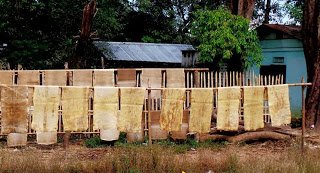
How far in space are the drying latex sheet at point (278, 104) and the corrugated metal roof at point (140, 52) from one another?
923 centimetres

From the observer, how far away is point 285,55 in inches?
755

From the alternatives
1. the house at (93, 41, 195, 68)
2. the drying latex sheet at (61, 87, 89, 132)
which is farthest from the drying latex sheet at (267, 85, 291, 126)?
the house at (93, 41, 195, 68)

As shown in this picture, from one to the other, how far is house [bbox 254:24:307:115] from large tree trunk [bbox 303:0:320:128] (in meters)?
4.97

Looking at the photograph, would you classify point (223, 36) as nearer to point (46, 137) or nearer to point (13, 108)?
point (46, 137)

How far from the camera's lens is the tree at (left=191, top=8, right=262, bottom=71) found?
15797 mm

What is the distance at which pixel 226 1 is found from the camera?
87.4 ft

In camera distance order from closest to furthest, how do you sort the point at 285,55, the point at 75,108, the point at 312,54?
the point at 75,108
the point at 312,54
the point at 285,55

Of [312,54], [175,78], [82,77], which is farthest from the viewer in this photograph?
[312,54]

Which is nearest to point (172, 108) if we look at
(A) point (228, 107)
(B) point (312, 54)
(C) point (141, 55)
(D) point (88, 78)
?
(A) point (228, 107)

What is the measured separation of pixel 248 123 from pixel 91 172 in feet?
10.9

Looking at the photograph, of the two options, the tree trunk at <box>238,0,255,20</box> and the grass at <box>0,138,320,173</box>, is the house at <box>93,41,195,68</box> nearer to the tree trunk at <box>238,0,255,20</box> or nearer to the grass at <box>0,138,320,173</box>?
the tree trunk at <box>238,0,255,20</box>

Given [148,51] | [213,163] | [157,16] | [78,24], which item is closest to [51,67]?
[78,24]

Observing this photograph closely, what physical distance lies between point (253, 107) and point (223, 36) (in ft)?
20.8

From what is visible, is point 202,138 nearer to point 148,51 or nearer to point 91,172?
point 91,172
